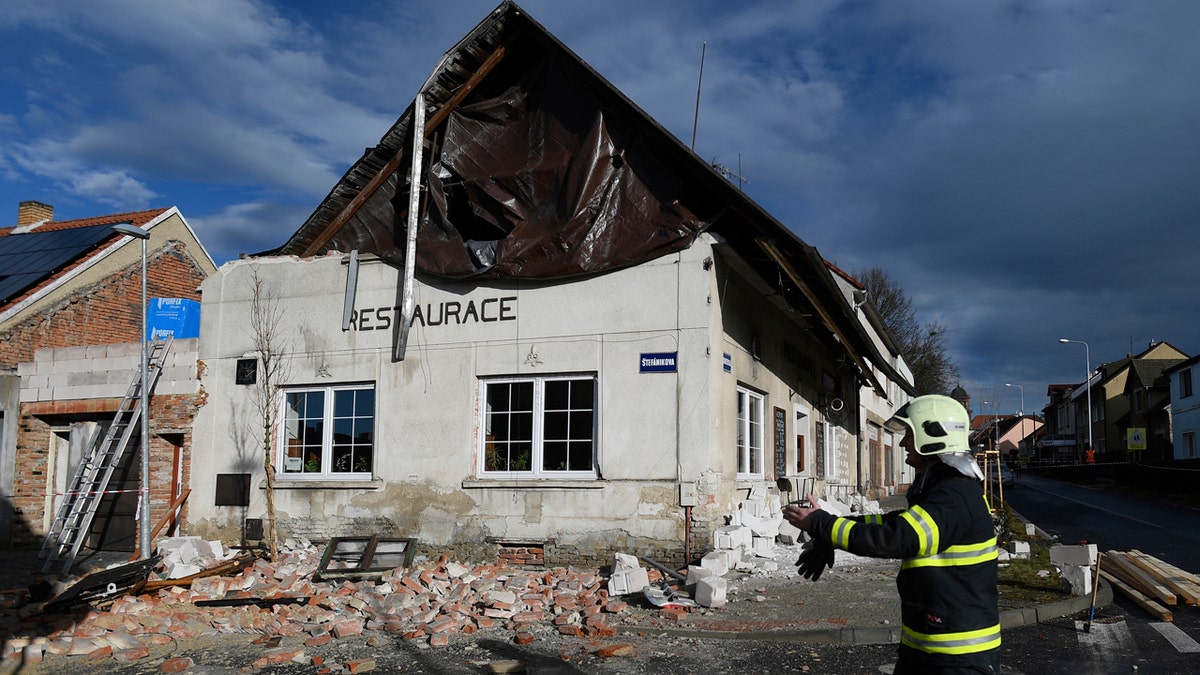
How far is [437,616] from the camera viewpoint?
9.25 metres

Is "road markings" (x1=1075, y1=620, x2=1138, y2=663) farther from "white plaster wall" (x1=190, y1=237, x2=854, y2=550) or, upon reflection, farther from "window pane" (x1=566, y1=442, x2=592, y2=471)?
"window pane" (x1=566, y1=442, x2=592, y2=471)

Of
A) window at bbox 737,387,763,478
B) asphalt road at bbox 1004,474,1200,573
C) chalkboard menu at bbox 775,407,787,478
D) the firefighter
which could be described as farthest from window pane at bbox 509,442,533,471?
asphalt road at bbox 1004,474,1200,573

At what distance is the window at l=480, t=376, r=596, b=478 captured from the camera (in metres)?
12.1

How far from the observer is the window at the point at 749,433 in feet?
44.0

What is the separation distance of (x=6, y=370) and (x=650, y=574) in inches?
523

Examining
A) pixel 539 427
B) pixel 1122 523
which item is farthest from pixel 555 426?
pixel 1122 523

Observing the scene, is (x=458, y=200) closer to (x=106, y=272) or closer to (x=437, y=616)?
(x=437, y=616)

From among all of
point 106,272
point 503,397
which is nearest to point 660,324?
point 503,397

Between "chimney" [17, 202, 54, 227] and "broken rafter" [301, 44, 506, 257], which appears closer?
"broken rafter" [301, 44, 506, 257]

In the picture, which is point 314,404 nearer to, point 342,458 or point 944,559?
point 342,458

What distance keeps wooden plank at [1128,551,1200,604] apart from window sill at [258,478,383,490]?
9748mm

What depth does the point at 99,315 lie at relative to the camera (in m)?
19.9

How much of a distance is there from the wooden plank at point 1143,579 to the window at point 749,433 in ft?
15.6

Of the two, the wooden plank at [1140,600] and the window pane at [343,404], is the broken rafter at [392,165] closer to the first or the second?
the window pane at [343,404]
